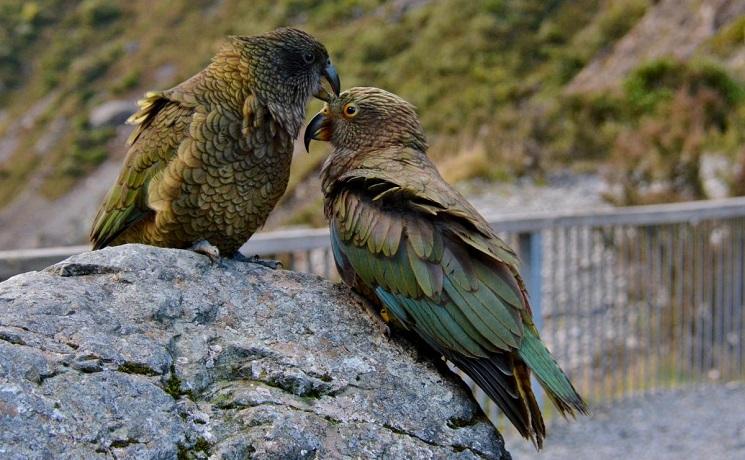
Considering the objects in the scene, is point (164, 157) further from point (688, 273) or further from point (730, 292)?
point (730, 292)

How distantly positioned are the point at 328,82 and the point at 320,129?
20cm

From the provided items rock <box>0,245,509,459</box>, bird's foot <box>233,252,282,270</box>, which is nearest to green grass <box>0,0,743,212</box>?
bird's foot <box>233,252,282,270</box>

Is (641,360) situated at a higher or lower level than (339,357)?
lower

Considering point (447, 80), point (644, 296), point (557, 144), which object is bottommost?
point (644, 296)

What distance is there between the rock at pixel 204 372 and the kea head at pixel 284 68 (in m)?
0.64

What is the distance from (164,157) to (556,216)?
172 inches

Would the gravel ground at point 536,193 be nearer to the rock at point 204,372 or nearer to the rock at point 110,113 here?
the rock at point 204,372

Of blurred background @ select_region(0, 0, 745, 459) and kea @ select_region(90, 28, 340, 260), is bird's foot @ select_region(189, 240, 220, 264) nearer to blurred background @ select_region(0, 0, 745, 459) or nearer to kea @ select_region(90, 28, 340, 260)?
kea @ select_region(90, 28, 340, 260)

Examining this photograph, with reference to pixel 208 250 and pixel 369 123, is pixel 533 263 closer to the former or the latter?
pixel 369 123

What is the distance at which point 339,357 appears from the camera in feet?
8.73

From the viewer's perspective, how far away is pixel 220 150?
9.98 ft

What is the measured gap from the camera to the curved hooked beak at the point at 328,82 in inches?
132

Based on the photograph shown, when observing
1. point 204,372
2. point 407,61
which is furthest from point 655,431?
point 407,61

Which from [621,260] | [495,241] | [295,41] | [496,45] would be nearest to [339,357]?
[495,241]
